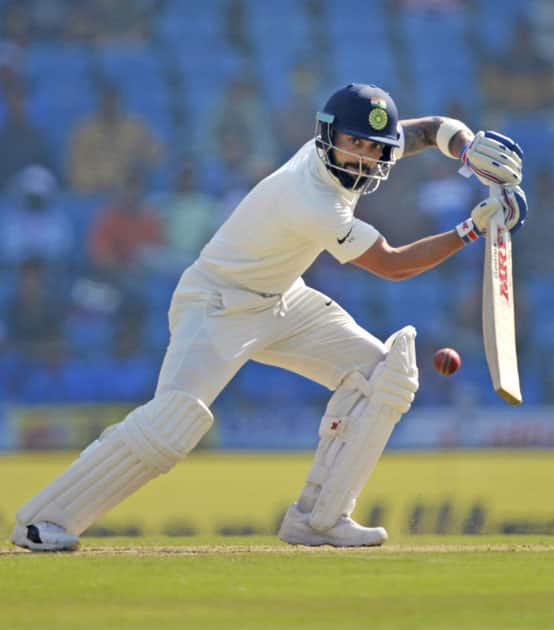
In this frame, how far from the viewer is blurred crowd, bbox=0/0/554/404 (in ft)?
41.2

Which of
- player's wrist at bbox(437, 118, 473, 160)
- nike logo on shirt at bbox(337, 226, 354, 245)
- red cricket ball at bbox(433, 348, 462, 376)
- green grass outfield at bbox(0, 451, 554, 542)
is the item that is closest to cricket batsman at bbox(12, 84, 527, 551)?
nike logo on shirt at bbox(337, 226, 354, 245)

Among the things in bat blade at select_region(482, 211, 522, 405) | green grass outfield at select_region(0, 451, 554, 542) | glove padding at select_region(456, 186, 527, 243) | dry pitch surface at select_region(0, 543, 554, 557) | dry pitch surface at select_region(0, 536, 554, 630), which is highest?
glove padding at select_region(456, 186, 527, 243)

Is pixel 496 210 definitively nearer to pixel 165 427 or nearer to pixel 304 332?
pixel 304 332

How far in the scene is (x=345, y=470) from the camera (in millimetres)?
5160

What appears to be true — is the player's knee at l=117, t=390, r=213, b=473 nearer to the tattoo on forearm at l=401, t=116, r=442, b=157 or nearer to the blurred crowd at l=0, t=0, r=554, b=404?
the tattoo on forearm at l=401, t=116, r=442, b=157

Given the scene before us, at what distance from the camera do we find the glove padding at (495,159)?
16.8 feet

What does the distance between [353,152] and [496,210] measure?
498 mm

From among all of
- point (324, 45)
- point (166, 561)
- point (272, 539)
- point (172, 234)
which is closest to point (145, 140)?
point (172, 234)

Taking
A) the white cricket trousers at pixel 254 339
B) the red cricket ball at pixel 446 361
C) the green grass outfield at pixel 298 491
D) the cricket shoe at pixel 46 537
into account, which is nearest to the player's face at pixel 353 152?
→ the white cricket trousers at pixel 254 339

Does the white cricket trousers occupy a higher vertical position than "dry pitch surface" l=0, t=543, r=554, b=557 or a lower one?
higher

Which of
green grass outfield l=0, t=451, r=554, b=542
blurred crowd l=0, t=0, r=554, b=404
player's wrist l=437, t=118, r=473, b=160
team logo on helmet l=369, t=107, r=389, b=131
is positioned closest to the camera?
team logo on helmet l=369, t=107, r=389, b=131

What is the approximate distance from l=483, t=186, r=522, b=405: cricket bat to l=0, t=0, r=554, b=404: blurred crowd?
6869 millimetres

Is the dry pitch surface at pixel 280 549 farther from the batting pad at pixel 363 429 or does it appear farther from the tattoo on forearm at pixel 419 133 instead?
the tattoo on forearm at pixel 419 133

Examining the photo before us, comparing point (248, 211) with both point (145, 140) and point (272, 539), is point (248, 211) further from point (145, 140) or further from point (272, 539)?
point (145, 140)
